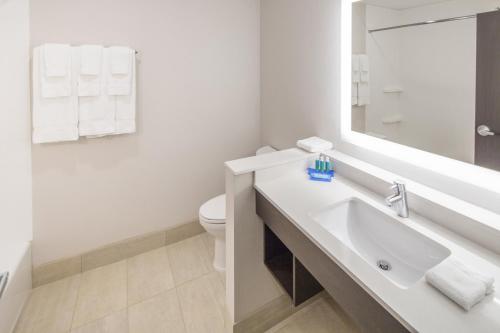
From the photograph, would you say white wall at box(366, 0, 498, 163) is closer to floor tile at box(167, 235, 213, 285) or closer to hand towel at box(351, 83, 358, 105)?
hand towel at box(351, 83, 358, 105)

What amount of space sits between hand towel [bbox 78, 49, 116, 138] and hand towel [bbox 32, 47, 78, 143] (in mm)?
41

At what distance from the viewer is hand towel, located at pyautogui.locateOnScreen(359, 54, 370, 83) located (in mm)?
1501

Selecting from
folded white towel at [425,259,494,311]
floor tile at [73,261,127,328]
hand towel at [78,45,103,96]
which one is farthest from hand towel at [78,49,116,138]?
folded white towel at [425,259,494,311]

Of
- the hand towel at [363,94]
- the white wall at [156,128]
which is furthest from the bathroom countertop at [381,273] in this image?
the white wall at [156,128]

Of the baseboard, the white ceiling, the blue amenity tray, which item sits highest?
the white ceiling

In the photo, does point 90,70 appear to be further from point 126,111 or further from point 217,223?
point 217,223

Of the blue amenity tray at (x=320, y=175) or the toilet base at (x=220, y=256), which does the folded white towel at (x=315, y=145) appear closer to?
the blue amenity tray at (x=320, y=175)

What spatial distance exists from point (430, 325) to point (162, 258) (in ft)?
6.44

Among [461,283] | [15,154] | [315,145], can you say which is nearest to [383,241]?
[461,283]

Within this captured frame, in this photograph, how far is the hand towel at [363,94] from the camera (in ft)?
4.99

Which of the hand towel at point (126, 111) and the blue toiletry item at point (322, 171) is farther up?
the hand towel at point (126, 111)

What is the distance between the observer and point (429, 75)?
3.97 ft

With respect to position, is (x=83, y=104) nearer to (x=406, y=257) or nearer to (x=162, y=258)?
(x=162, y=258)

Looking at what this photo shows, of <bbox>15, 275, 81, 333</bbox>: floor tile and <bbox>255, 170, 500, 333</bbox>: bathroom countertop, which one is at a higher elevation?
<bbox>255, 170, 500, 333</bbox>: bathroom countertop
